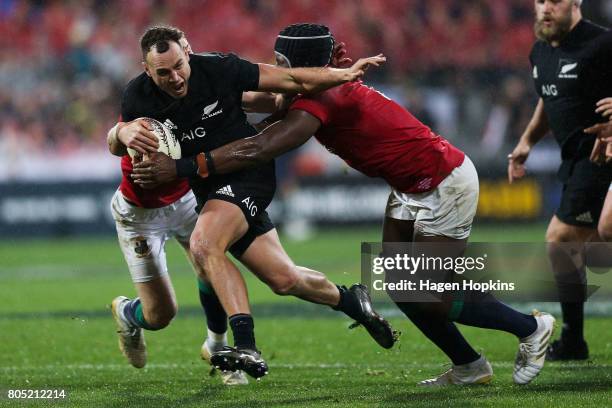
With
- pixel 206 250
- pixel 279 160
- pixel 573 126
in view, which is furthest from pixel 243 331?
pixel 279 160

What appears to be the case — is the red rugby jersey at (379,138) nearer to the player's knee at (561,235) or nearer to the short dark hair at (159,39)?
the short dark hair at (159,39)

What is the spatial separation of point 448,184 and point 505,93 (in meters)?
12.8

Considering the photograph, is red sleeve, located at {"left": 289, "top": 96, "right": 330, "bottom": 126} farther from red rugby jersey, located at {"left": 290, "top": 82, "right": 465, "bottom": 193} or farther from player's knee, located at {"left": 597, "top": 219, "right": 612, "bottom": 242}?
player's knee, located at {"left": 597, "top": 219, "right": 612, "bottom": 242}

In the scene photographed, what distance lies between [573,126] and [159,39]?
2.95 metres

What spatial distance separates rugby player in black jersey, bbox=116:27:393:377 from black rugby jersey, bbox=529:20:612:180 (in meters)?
Answer: 1.73

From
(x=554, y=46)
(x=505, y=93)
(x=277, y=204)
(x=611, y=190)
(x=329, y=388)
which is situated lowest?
(x=277, y=204)

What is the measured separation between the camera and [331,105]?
6062 millimetres

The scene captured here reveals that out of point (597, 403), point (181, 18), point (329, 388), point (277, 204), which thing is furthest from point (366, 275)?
point (181, 18)

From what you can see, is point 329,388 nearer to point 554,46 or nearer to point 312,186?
point 554,46

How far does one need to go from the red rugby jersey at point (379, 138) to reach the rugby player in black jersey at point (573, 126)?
137 cm

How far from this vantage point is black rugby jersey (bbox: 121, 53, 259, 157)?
6.14 metres

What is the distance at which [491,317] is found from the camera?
20.4 ft

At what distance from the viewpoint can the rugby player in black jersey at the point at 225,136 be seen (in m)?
5.93

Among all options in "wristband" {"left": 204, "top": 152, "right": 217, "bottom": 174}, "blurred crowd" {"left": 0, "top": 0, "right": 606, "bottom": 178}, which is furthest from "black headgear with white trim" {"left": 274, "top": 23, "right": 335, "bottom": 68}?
"blurred crowd" {"left": 0, "top": 0, "right": 606, "bottom": 178}
